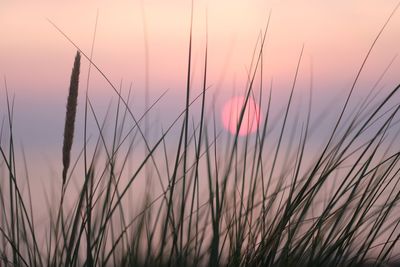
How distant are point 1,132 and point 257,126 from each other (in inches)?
40.6

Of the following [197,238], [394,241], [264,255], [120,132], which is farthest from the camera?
[120,132]

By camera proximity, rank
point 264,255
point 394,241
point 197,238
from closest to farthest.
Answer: point 264,255 → point 394,241 → point 197,238

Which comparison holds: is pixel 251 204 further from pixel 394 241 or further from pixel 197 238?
pixel 394 241

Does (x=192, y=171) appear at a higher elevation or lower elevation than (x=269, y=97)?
lower

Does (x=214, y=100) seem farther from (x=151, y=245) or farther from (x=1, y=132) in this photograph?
(x=1, y=132)

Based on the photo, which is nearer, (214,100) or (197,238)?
(197,238)

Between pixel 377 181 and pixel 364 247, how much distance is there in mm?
232

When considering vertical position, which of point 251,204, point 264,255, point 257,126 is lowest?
point 264,255

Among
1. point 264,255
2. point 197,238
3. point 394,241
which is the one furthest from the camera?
point 197,238

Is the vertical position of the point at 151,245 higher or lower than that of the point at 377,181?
lower

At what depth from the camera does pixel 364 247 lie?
2238 mm

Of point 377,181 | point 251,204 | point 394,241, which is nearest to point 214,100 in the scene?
point 251,204

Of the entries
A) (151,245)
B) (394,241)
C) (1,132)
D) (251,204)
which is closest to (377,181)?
(394,241)

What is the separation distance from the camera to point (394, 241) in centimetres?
218
